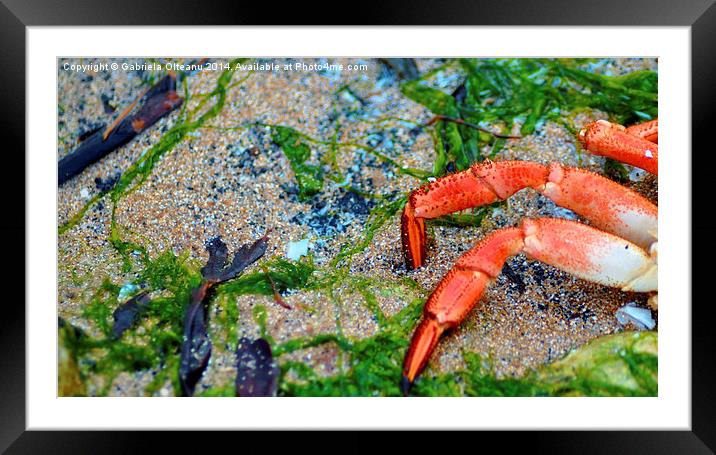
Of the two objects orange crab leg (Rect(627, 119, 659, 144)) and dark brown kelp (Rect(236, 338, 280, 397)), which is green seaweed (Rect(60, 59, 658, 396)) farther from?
orange crab leg (Rect(627, 119, 659, 144))

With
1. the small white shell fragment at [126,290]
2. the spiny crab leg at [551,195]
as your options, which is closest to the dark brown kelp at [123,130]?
the small white shell fragment at [126,290]

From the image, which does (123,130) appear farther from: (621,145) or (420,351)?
(621,145)

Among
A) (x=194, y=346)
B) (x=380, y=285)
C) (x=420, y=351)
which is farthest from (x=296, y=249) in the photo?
(x=420, y=351)

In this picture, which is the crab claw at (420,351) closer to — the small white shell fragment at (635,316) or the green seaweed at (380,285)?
the green seaweed at (380,285)

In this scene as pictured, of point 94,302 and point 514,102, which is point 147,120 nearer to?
point 94,302

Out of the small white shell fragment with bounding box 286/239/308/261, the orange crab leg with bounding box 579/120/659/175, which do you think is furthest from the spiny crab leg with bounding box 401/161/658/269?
the small white shell fragment with bounding box 286/239/308/261
